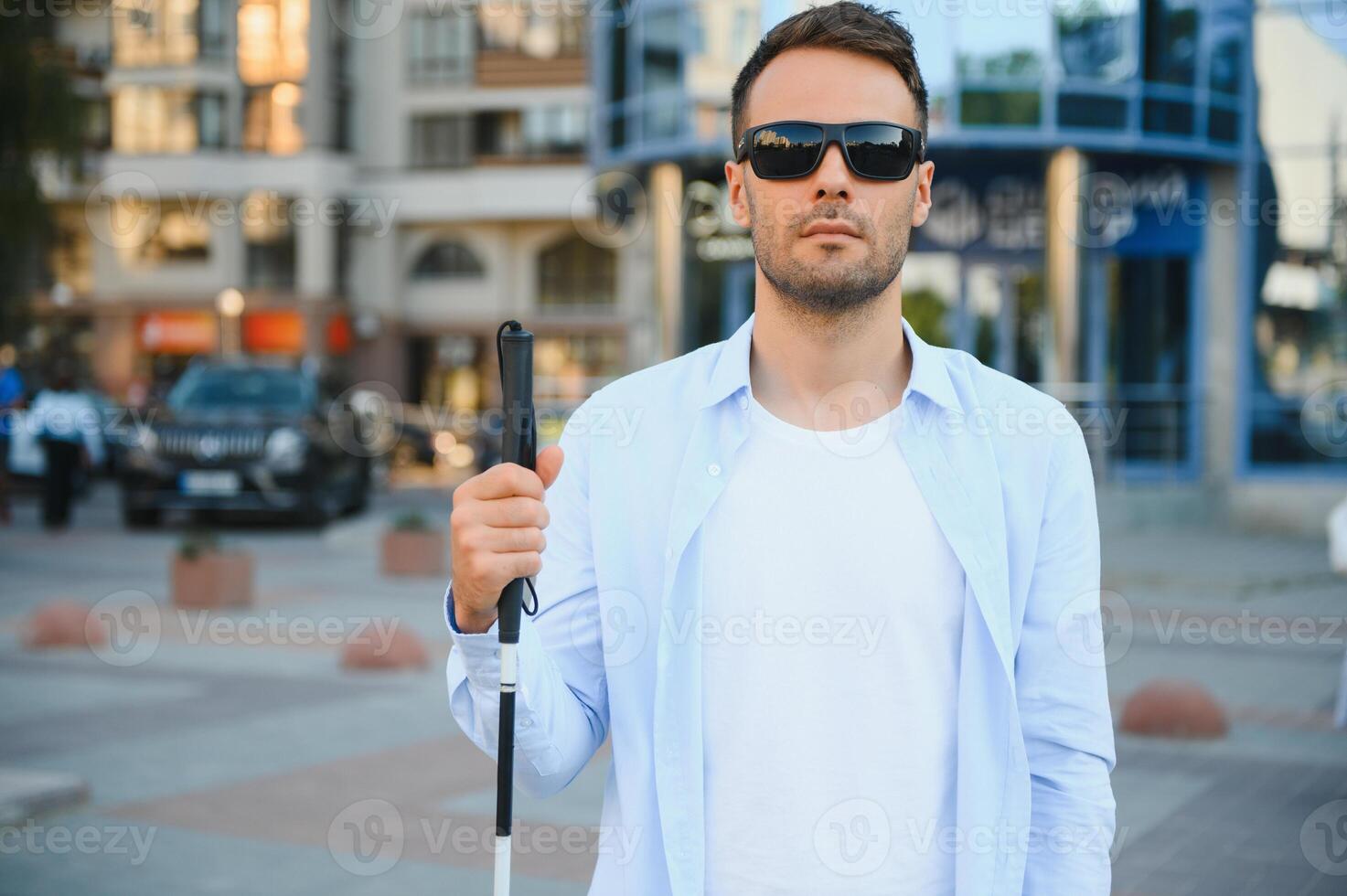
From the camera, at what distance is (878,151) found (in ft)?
7.70

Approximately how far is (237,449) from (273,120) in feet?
110

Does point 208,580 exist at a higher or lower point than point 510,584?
lower

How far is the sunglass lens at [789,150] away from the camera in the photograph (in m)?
2.33

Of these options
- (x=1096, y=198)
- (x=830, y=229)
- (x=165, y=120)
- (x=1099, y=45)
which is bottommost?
(x=830, y=229)

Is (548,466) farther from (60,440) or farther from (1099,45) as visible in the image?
(1099,45)

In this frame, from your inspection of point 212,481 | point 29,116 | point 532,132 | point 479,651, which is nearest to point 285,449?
point 212,481

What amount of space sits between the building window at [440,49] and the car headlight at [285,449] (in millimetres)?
33811

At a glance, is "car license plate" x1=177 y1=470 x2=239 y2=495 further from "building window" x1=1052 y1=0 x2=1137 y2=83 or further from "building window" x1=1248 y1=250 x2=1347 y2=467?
"building window" x1=1248 y1=250 x2=1347 y2=467

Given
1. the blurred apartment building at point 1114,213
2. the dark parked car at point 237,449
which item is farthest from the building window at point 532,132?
the dark parked car at point 237,449

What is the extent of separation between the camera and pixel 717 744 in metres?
2.21

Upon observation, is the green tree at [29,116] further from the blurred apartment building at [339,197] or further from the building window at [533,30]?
the building window at [533,30]

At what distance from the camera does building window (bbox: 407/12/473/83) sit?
50094 millimetres

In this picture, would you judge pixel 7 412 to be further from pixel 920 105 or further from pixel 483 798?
pixel 920 105

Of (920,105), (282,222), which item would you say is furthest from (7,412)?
(282,222)
